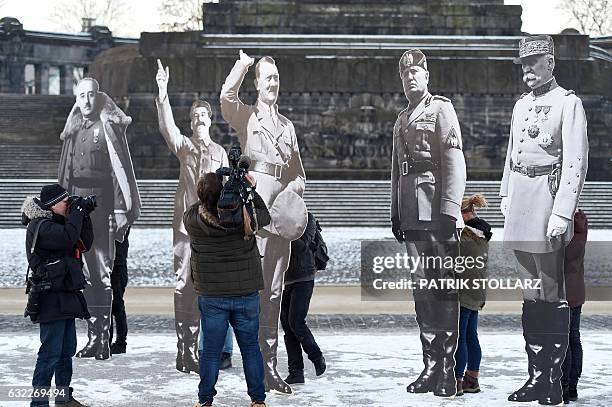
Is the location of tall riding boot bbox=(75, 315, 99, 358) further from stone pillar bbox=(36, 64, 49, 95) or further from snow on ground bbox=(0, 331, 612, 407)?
stone pillar bbox=(36, 64, 49, 95)

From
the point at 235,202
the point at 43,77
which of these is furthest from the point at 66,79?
the point at 235,202

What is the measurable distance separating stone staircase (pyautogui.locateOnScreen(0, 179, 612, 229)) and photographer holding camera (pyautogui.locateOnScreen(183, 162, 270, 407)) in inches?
736

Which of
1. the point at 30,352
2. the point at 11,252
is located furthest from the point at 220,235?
the point at 11,252

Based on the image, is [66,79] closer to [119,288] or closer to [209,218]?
[119,288]

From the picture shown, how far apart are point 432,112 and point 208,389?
129 inches

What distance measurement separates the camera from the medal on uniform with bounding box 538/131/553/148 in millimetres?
9078

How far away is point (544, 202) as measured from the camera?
9.08 meters

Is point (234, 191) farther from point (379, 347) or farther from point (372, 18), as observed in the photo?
point (372, 18)

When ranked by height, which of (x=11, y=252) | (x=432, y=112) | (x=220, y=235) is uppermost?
(x=432, y=112)

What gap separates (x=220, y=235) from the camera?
7.91 m

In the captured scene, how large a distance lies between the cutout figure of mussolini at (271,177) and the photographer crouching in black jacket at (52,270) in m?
2.00

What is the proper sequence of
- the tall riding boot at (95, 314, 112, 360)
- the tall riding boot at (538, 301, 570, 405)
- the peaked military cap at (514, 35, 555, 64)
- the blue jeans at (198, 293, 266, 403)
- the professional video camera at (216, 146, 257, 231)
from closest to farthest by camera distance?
1. the professional video camera at (216, 146, 257, 231)
2. the blue jeans at (198, 293, 266, 403)
3. the tall riding boot at (538, 301, 570, 405)
4. the peaked military cap at (514, 35, 555, 64)
5. the tall riding boot at (95, 314, 112, 360)

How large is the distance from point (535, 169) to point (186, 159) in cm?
358

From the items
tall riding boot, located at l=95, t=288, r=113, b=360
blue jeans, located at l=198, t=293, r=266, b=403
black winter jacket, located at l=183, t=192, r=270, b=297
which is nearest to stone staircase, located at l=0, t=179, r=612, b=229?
tall riding boot, located at l=95, t=288, r=113, b=360
